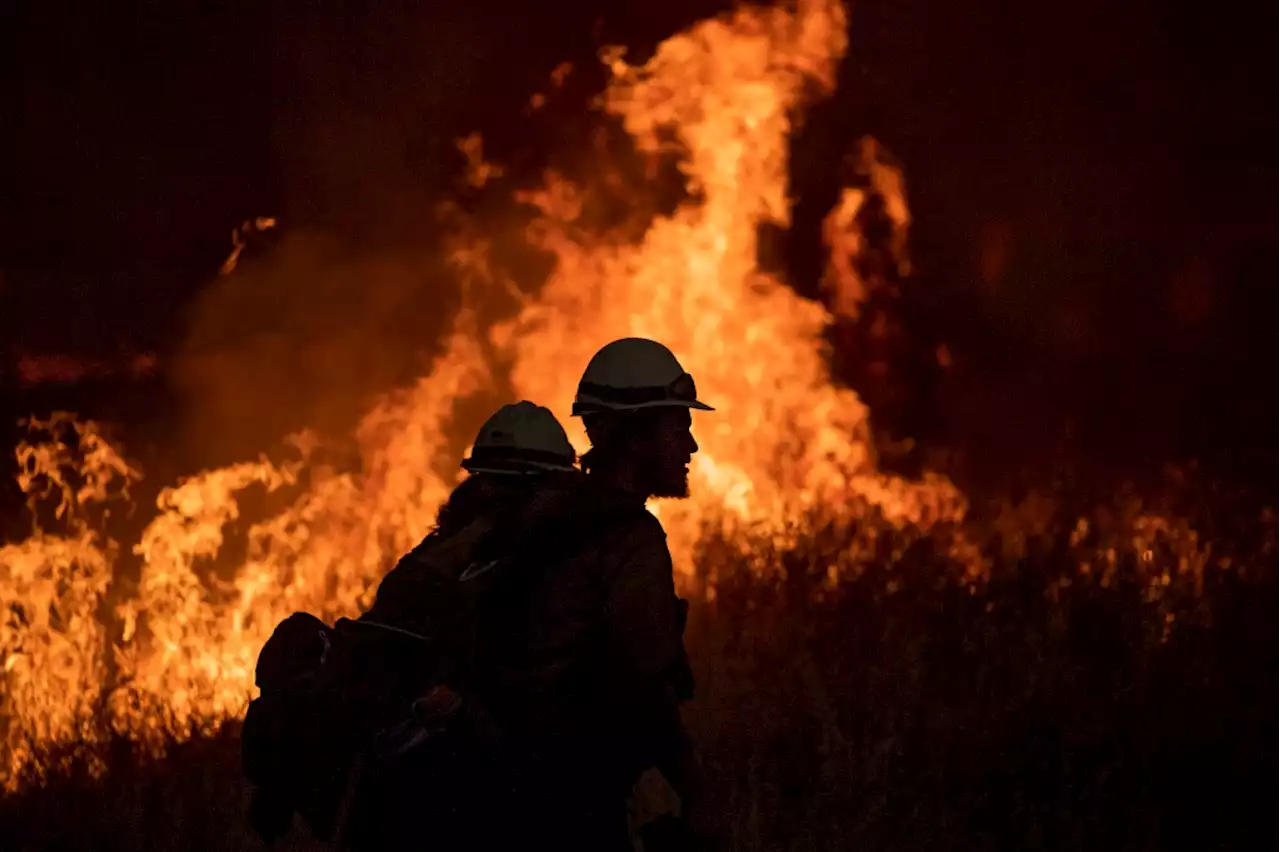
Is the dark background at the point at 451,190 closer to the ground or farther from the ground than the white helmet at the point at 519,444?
farther from the ground

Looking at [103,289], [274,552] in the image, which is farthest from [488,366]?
[103,289]

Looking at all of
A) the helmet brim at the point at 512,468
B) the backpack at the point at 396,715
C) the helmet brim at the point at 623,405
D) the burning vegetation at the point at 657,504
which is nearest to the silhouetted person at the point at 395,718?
the backpack at the point at 396,715

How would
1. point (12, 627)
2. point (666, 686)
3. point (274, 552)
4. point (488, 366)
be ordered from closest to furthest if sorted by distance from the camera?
point (666, 686) → point (12, 627) → point (274, 552) → point (488, 366)

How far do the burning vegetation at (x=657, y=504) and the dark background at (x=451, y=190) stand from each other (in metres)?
0.49

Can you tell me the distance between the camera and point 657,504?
1028cm

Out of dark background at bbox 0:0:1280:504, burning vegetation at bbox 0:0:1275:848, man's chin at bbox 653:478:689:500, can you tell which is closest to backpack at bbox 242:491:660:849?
man's chin at bbox 653:478:689:500

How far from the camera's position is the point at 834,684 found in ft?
24.5

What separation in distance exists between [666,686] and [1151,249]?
981cm

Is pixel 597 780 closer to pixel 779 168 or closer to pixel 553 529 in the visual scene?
pixel 553 529

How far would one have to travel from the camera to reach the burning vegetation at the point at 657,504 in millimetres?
9266

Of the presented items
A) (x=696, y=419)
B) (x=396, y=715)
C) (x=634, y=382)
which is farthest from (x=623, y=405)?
(x=696, y=419)

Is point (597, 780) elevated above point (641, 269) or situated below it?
below

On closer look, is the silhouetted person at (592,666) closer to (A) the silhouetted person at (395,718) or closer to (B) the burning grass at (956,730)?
(A) the silhouetted person at (395,718)

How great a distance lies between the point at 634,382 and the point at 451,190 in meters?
8.41
